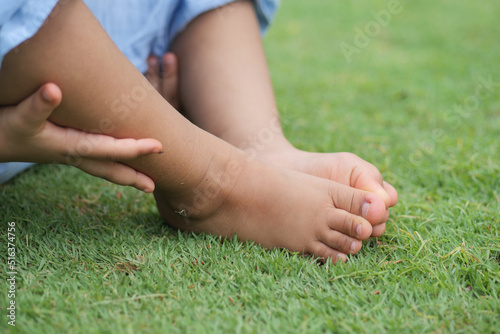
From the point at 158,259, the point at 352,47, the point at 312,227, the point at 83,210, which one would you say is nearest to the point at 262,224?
the point at 312,227

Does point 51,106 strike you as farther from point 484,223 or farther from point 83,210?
point 484,223

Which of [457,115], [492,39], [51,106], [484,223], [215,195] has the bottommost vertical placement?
[492,39]

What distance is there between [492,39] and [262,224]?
2.58 m

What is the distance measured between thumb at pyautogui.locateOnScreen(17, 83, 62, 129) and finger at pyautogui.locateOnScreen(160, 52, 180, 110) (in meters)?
0.58

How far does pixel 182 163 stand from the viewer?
0.92 m

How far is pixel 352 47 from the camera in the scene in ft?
9.82

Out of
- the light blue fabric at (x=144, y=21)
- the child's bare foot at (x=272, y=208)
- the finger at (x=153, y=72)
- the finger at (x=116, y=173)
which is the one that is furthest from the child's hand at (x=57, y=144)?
the finger at (x=153, y=72)

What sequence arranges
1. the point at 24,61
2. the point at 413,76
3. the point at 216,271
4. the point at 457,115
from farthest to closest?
the point at 413,76 → the point at 457,115 → the point at 216,271 → the point at 24,61

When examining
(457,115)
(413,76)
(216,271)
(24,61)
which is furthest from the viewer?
(413,76)

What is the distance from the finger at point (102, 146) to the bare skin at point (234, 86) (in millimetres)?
358

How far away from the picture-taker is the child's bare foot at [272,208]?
3.18 feet

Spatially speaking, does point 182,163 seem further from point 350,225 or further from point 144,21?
point 144,21

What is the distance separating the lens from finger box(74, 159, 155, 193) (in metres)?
0.87

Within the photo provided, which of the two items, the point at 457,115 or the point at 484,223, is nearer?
the point at 484,223
